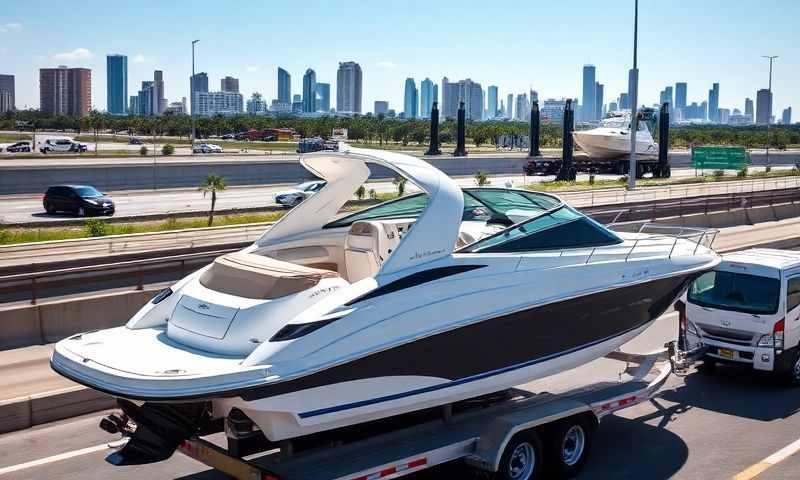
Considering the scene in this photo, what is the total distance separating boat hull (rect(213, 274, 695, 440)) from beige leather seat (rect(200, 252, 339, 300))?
0.91 metres

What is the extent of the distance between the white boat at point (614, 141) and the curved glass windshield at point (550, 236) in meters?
64.2

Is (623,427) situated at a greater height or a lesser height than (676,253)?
lesser

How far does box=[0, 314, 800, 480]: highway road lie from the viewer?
30.1ft

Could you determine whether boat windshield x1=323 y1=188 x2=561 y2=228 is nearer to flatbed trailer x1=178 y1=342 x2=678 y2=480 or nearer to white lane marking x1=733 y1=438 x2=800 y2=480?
flatbed trailer x1=178 y1=342 x2=678 y2=480

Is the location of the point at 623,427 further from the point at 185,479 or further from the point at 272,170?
the point at 272,170

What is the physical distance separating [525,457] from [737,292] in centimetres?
504

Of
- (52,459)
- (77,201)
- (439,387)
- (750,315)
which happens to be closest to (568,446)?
(439,387)

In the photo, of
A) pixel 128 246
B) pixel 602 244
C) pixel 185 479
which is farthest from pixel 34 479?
pixel 128 246

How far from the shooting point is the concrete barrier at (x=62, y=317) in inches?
521

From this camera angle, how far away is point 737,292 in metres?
12.3

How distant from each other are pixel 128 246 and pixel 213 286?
15.3 m

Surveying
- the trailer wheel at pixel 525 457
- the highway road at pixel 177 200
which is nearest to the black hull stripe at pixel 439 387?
the trailer wheel at pixel 525 457

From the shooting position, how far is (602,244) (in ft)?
32.1

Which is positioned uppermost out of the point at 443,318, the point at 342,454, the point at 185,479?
the point at 443,318
